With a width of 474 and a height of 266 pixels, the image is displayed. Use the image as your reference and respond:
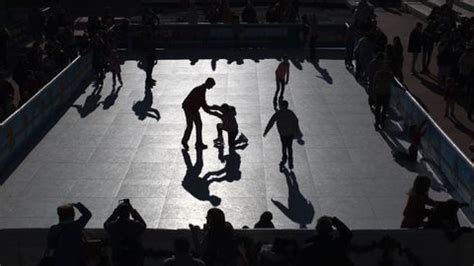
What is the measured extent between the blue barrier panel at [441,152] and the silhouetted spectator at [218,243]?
516cm

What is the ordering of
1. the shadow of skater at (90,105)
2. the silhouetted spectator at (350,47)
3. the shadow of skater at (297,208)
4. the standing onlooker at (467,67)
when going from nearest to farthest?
the shadow of skater at (297,208)
the shadow of skater at (90,105)
the standing onlooker at (467,67)
the silhouetted spectator at (350,47)

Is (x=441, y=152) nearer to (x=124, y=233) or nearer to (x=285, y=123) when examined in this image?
(x=285, y=123)

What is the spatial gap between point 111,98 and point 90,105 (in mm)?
796

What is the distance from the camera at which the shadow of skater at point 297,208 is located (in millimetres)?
12594

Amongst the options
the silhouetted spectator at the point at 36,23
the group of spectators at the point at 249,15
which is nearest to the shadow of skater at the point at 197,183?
the group of spectators at the point at 249,15

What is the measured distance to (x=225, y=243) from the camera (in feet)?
29.6

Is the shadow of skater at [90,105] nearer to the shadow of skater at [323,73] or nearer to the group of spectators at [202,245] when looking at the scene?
the shadow of skater at [323,73]

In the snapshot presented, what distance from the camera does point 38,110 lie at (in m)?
17.2

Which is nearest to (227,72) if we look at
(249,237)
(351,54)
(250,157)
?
(351,54)

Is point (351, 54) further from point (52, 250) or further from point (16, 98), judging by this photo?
point (52, 250)

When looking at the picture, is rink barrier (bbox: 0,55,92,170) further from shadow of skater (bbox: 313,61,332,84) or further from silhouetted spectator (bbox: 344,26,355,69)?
silhouetted spectator (bbox: 344,26,355,69)

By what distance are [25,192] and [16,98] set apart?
23.7 feet

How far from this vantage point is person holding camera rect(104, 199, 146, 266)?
922 cm

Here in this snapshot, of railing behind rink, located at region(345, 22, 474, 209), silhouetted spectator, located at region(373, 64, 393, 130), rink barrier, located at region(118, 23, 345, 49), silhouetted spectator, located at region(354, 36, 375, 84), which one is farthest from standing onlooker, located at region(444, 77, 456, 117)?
rink barrier, located at region(118, 23, 345, 49)
